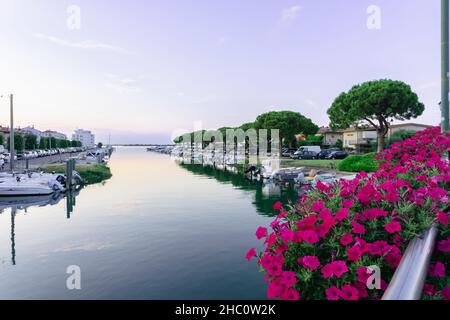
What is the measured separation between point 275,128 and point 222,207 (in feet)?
146

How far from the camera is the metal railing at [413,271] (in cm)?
207

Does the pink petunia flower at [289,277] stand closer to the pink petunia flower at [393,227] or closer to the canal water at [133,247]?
the pink petunia flower at [393,227]

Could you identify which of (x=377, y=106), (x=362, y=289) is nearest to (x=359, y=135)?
(x=377, y=106)

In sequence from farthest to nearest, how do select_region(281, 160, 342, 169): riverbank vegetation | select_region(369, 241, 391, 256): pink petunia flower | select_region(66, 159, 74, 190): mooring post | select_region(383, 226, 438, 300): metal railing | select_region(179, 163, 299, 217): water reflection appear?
1. select_region(281, 160, 342, 169): riverbank vegetation
2. select_region(66, 159, 74, 190): mooring post
3. select_region(179, 163, 299, 217): water reflection
4. select_region(369, 241, 391, 256): pink petunia flower
5. select_region(383, 226, 438, 300): metal railing

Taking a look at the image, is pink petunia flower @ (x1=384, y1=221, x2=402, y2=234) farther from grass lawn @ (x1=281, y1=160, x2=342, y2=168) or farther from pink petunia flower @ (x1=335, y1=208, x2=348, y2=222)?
grass lawn @ (x1=281, y1=160, x2=342, y2=168)

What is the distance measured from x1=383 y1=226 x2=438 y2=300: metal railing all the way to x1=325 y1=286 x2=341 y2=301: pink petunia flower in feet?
1.37

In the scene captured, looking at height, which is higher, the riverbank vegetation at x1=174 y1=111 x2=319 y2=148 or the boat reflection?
the riverbank vegetation at x1=174 y1=111 x2=319 y2=148

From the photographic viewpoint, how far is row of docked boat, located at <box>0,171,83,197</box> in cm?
2644

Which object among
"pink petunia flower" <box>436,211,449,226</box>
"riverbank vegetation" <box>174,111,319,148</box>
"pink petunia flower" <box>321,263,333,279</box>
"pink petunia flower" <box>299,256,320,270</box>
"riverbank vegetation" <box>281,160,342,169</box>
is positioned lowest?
"riverbank vegetation" <box>281,160,342,169</box>

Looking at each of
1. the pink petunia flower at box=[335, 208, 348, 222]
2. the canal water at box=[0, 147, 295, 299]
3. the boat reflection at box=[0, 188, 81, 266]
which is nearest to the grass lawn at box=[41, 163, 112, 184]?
the boat reflection at box=[0, 188, 81, 266]

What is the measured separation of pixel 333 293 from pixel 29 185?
2978 cm

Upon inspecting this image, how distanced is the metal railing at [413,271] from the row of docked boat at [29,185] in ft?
97.5

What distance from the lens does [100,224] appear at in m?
18.4

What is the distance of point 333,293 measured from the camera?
254 centimetres
